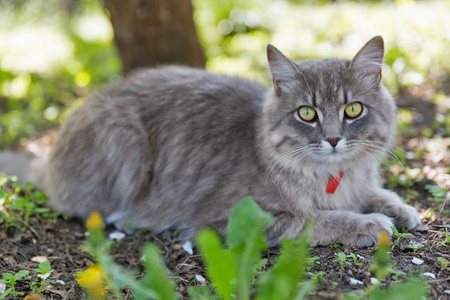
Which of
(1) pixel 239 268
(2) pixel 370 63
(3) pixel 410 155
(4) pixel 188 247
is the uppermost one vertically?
(2) pixel 370 63

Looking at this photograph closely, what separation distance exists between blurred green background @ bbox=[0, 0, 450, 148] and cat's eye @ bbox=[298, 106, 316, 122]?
2473 millimetres

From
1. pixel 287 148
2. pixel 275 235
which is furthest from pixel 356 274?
pixel 287 148

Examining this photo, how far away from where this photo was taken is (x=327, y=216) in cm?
323

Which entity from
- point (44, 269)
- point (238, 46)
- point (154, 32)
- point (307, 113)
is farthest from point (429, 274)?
point (238, 46)

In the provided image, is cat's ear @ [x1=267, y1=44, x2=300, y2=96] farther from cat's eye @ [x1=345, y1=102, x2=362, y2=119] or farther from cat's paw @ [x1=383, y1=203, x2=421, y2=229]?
cat's paw @ [x1=383, y1=203, x2=421, y2=229]

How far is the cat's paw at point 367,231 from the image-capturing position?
10.0ft

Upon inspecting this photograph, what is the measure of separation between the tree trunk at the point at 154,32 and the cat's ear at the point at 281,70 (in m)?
2.53

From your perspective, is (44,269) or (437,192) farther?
(437,192)

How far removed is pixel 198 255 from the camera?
3.41 metres

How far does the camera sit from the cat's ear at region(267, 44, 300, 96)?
315cm

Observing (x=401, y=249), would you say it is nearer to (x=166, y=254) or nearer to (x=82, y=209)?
(x=166, y=254)

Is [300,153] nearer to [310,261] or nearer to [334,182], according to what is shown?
[334,182]

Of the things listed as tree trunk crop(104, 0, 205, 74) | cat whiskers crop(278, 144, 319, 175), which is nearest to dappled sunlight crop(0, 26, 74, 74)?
tree trunk crop(104, 0, 205, 74)

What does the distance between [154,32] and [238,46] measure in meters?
2.83
